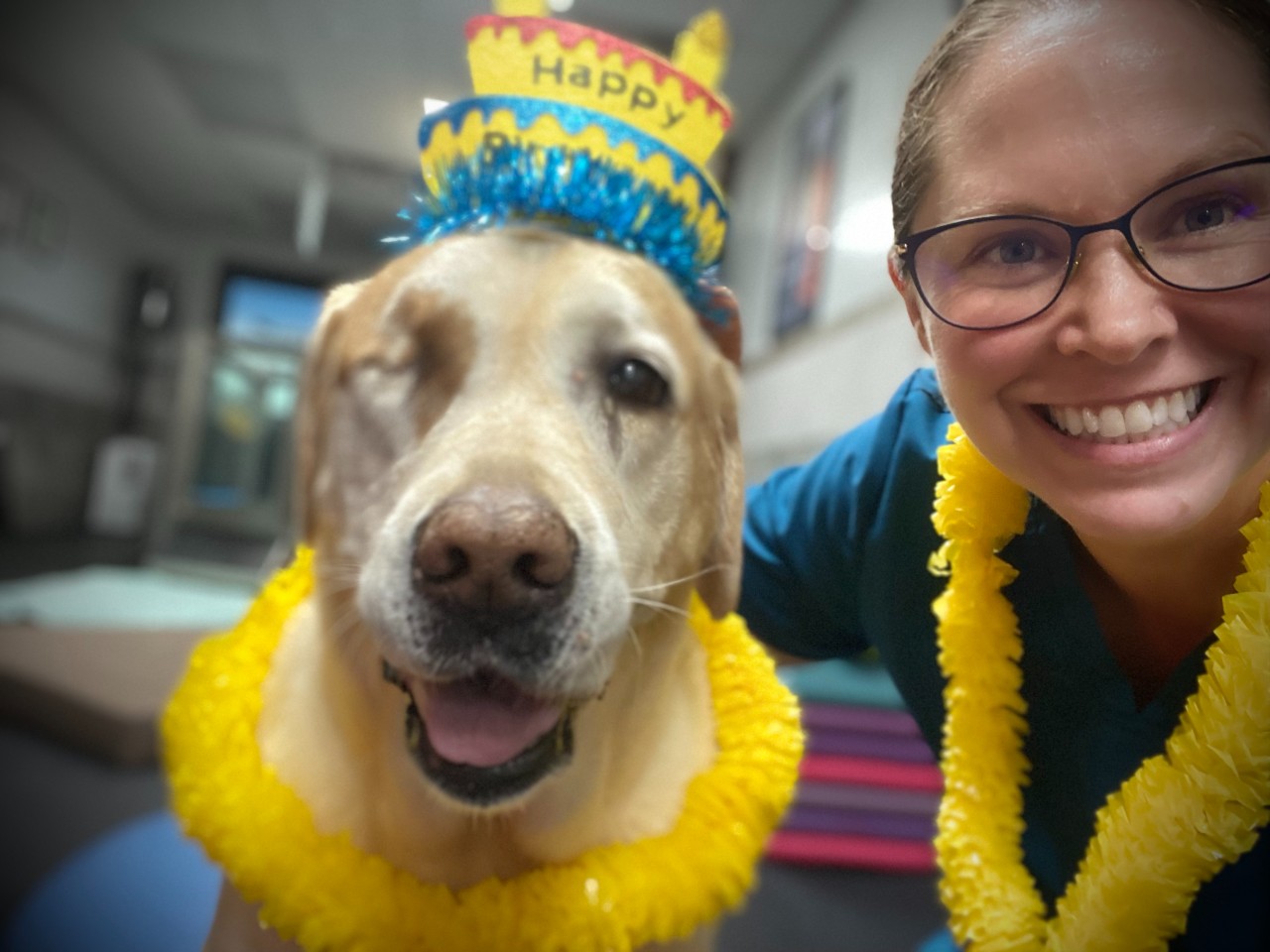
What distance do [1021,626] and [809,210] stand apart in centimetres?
34

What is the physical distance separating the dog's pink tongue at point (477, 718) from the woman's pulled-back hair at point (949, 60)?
0.42 metres

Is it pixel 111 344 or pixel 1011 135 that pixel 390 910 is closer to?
pixel 111 344

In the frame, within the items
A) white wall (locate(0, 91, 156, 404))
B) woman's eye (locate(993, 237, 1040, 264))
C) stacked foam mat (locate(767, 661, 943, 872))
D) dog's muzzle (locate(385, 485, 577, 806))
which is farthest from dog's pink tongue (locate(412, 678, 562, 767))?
woman's eye (locate(993, 237, 1040, 264))

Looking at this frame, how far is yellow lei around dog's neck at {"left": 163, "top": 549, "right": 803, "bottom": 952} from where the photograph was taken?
529 mm

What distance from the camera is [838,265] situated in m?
0.54

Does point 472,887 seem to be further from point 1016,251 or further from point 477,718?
point 1016,251

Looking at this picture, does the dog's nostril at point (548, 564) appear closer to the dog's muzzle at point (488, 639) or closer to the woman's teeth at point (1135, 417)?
→ the dog's muzzle at point (488, 639)

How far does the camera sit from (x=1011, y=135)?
414mm

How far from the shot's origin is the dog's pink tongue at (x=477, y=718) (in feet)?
1.77

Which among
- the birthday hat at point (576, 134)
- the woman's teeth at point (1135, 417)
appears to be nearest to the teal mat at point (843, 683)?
the woman's teeth at point (1135, 417)

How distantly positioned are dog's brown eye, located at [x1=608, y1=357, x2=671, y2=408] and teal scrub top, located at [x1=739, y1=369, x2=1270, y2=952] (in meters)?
0.16

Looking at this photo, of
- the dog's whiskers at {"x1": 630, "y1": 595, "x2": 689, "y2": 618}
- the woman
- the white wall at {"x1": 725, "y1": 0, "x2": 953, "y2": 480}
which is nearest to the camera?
the woman

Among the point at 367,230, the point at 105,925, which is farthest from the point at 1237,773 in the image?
the point at 105,925

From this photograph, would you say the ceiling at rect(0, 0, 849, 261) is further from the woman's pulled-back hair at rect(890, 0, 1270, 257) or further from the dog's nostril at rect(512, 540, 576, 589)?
the dog's nostril at rect(512, 540, 576, 589)
